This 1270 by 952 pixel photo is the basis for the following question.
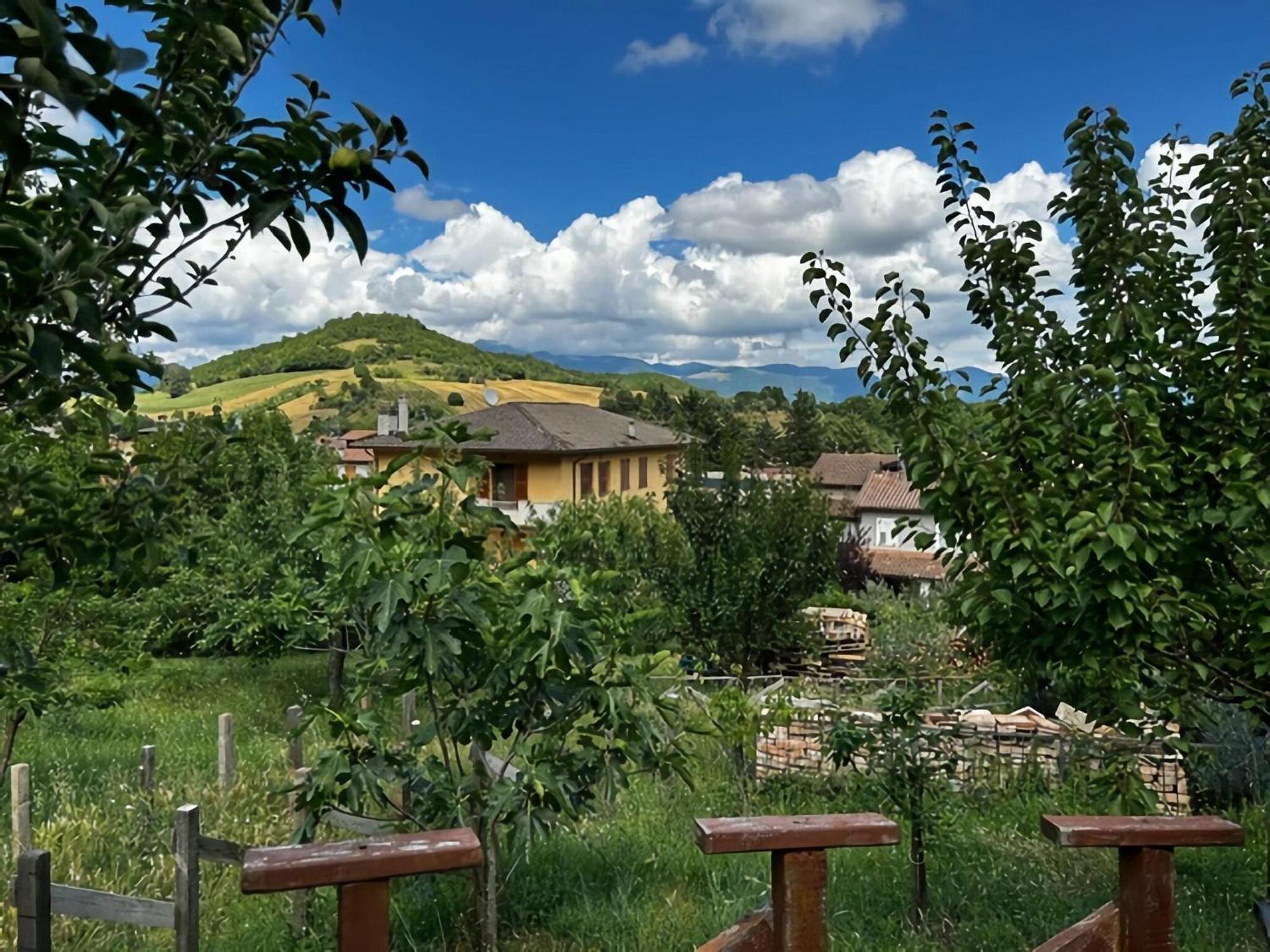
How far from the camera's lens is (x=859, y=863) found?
208 inches

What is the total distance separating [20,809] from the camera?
20.0ft

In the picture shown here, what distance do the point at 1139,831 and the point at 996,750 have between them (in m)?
7.38

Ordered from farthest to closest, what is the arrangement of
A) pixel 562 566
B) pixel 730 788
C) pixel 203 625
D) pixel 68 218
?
pixel 203 625 < pixel 730 788 < pixel 562 566 < pixel 68 218

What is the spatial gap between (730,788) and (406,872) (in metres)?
6.60

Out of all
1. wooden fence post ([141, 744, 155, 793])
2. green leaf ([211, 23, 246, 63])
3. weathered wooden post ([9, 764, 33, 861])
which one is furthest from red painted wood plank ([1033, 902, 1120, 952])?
wooden fence post ([141, 744, 155, 793])

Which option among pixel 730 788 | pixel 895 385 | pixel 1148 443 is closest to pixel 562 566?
pixel 895 385

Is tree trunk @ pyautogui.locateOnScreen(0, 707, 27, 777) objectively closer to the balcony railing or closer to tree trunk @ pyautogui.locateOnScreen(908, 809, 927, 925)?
tree trunk @ pyautogui.locateOnScreen(908, 809, 927, 925)

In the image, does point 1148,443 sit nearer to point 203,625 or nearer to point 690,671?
point 690,671

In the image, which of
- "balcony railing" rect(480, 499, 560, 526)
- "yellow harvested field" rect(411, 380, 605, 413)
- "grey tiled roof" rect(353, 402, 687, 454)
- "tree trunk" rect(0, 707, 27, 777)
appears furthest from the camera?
"yellow harvested field" rect(411, 380, 605, 413)

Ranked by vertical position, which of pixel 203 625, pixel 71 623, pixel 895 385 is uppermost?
pixel 895 385

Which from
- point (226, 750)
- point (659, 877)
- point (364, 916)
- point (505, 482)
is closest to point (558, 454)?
point (505, 482)

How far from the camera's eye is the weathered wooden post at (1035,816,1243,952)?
61.6 inches

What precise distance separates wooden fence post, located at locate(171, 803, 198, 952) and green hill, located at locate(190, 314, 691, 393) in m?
69.1

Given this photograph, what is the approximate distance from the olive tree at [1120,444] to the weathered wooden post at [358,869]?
2581 millimetres
